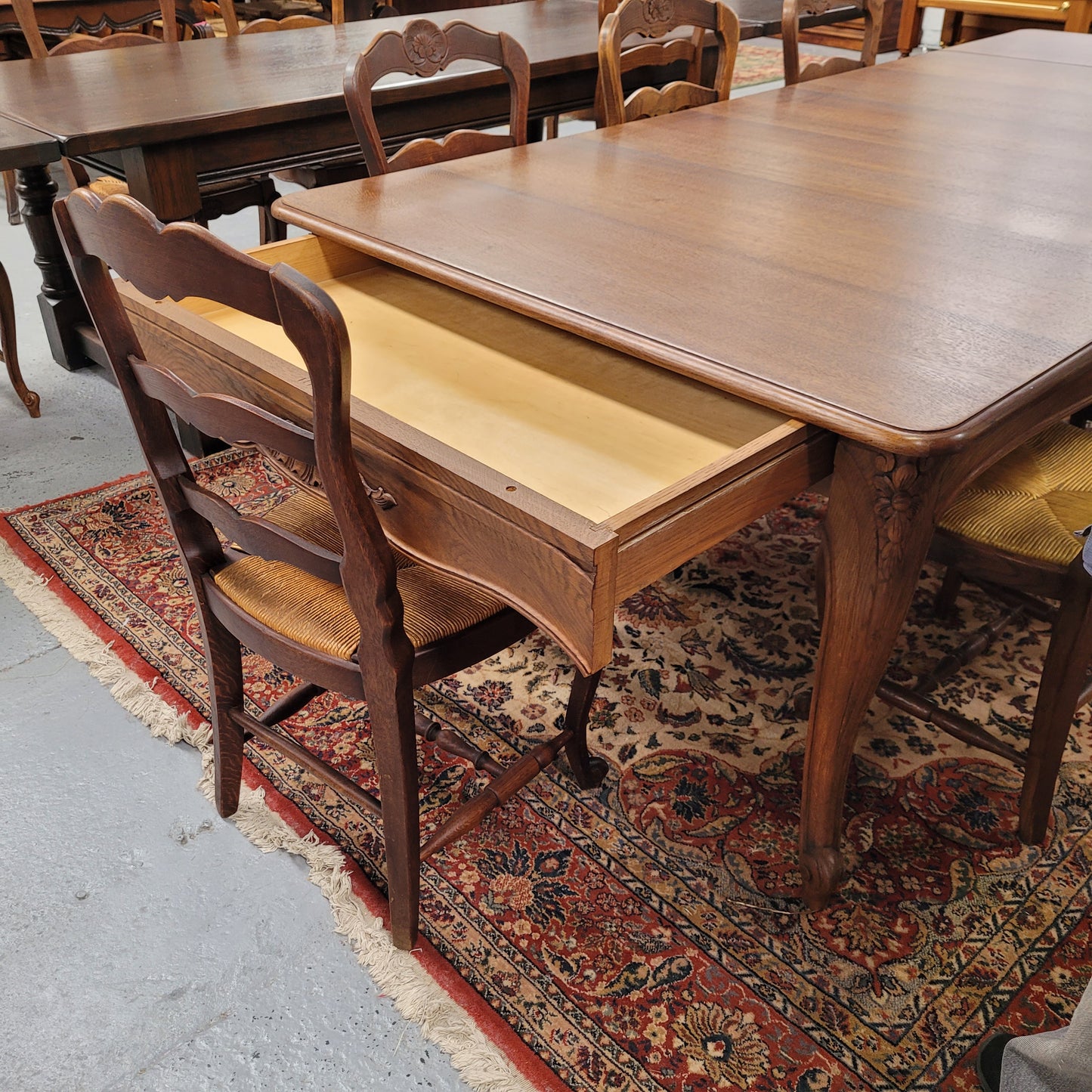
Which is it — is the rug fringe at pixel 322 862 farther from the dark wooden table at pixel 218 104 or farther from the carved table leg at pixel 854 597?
the dark wooden table at pixel 218 104

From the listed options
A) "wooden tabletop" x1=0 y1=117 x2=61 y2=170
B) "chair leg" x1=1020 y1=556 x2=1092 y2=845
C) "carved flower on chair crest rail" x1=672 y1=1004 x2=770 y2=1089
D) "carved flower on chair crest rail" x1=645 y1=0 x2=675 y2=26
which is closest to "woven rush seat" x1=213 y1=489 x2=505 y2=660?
"carved flower on chair crest rail" x1=672 y1=1004 x2=770 y2=1089

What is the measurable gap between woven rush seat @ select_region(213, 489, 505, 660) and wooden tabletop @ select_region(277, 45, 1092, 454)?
34 centimetres

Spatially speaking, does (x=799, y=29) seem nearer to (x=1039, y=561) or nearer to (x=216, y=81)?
(x=216, y=81)

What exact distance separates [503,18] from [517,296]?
2.64 metres

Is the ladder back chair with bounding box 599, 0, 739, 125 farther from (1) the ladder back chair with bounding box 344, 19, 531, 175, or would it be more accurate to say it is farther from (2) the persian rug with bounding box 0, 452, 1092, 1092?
(2) the persian rug with bounding box 0, 452, 1092, 1092

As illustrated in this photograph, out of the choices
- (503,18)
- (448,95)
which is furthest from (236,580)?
(503,18)

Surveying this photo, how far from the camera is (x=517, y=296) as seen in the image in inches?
47.3

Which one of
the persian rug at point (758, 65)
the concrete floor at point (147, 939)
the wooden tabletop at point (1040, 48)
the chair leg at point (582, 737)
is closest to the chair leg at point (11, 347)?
the concrete floor at point (147, 939)


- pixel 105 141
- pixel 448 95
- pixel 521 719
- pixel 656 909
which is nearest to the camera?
pixel 656 909

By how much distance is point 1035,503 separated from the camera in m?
1.37

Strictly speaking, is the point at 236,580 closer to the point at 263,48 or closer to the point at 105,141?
the point at 105,141

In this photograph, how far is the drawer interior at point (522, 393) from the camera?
1062 mm

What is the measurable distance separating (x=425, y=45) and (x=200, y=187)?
757 mm

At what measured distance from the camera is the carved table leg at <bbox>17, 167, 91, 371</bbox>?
2.57 metres
